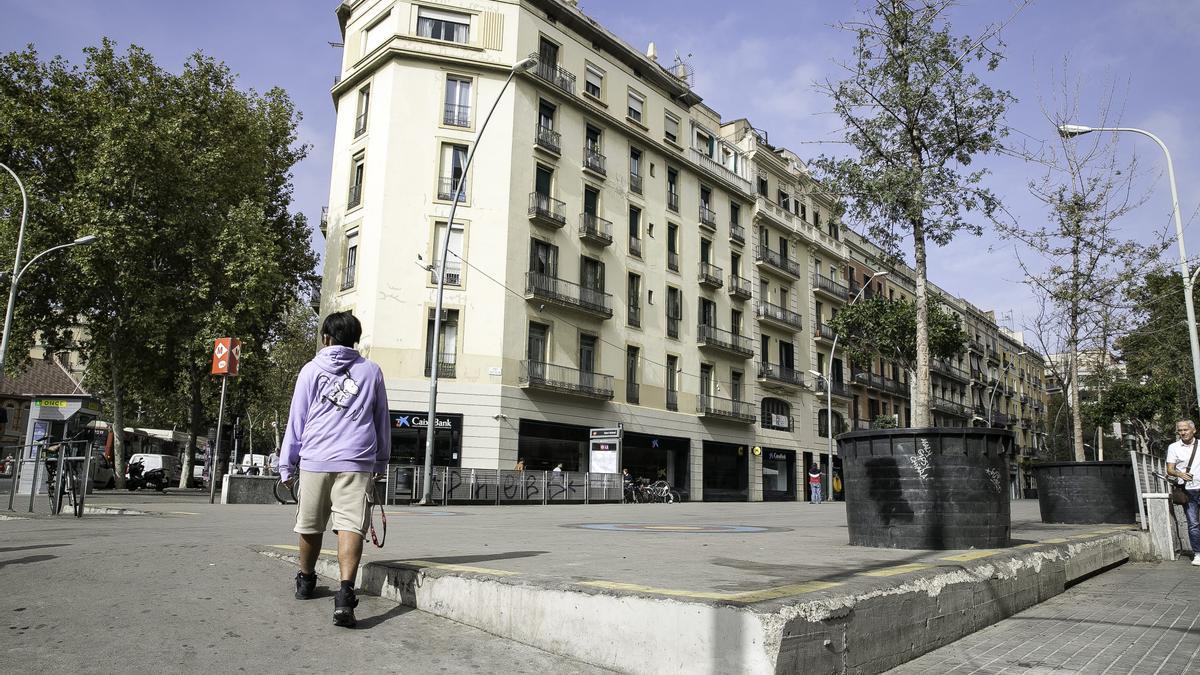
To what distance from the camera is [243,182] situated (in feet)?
92.1

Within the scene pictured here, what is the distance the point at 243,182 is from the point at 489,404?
1221cm

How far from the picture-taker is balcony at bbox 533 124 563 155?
29.6m

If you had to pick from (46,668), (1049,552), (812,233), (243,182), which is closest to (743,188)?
(812,233)

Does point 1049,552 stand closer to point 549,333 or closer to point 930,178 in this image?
point 930,178

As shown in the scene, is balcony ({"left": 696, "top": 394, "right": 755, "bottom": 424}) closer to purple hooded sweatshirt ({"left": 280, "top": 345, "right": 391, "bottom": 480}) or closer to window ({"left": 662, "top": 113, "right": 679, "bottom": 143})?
window ({"left": 662, "top": 113, "right": 679, "bottom": 143})

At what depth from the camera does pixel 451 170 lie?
28.0 meters

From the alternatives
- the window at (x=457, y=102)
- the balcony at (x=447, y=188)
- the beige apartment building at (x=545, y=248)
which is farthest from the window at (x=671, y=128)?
the balcony at (x=447, y=188)

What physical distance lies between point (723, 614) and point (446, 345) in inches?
989

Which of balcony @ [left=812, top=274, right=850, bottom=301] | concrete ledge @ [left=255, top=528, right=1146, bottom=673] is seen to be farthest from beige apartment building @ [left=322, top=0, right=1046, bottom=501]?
concrete ledge @ [left=255, top=528, right=1146, bottom=673]

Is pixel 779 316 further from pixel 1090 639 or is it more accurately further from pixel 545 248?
pixel 1090 639

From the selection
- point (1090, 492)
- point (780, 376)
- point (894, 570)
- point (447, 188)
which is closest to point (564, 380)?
point (447, 188)

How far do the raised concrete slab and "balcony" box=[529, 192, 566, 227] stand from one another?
2374cm

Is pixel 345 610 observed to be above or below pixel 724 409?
below

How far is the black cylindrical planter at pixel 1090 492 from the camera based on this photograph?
1034cm
